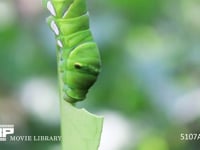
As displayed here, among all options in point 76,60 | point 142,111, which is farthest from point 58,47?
point 142,111

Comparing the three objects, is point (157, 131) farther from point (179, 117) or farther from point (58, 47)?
point (58, 47)

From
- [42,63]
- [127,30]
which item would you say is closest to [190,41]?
[127,30]

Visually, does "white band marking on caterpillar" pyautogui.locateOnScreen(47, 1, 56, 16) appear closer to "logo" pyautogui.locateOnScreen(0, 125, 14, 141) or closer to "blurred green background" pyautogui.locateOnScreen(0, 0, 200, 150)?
"blurred green background" pyautogui.locateOnScreen(0, 0, 200, 150)

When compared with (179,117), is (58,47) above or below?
above

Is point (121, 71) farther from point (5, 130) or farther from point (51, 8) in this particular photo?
point (5, 130)

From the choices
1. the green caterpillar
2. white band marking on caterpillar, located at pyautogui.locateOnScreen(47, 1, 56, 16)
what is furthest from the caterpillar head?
white band marking on caterpillar, located at pyautogui.locateOnScreen(47, 1, 56, 16)

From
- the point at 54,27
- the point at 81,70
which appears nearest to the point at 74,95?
the point at 81,70

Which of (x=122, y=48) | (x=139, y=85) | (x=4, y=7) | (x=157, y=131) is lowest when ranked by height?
→ (x=157, y=131)
